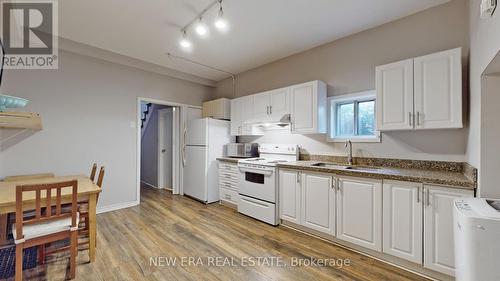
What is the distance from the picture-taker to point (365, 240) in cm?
222

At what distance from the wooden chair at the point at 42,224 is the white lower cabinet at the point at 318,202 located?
96.9 inches

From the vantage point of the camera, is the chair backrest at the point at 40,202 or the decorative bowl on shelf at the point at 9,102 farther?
the decorative bowl on shelf at the point at 9,102

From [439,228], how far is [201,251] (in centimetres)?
231

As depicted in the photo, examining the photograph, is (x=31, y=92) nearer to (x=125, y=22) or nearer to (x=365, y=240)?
(x=125, y=22)

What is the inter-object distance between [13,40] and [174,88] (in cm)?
234

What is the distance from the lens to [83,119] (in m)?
3.40

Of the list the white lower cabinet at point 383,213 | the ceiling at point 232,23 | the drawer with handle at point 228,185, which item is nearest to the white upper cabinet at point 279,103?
the ceiling at point 232,23

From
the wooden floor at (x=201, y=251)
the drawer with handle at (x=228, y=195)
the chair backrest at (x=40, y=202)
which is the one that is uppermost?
the chair backrest at (x=40, y=202)

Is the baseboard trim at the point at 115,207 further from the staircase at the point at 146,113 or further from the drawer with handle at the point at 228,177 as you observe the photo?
the staircase at the point at 146,113

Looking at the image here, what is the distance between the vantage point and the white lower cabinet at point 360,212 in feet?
7.04

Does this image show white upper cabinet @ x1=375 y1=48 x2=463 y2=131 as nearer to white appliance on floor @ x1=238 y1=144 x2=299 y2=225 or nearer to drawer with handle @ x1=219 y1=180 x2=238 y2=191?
white appliance on floor @ x1=238 y1=144 x2=299 y2=225

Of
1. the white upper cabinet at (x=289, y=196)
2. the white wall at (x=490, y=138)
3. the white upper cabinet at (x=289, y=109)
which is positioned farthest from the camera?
the white upper cabinet at (x=289, y=109)

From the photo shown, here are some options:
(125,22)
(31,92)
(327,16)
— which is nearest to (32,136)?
(31,92)

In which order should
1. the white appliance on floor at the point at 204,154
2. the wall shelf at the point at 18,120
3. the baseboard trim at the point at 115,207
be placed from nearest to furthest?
the wall shelf at the point at 18,120 → the baseboard trim at the point at 115,207 → the white appliance on floor at the point at 204,154
